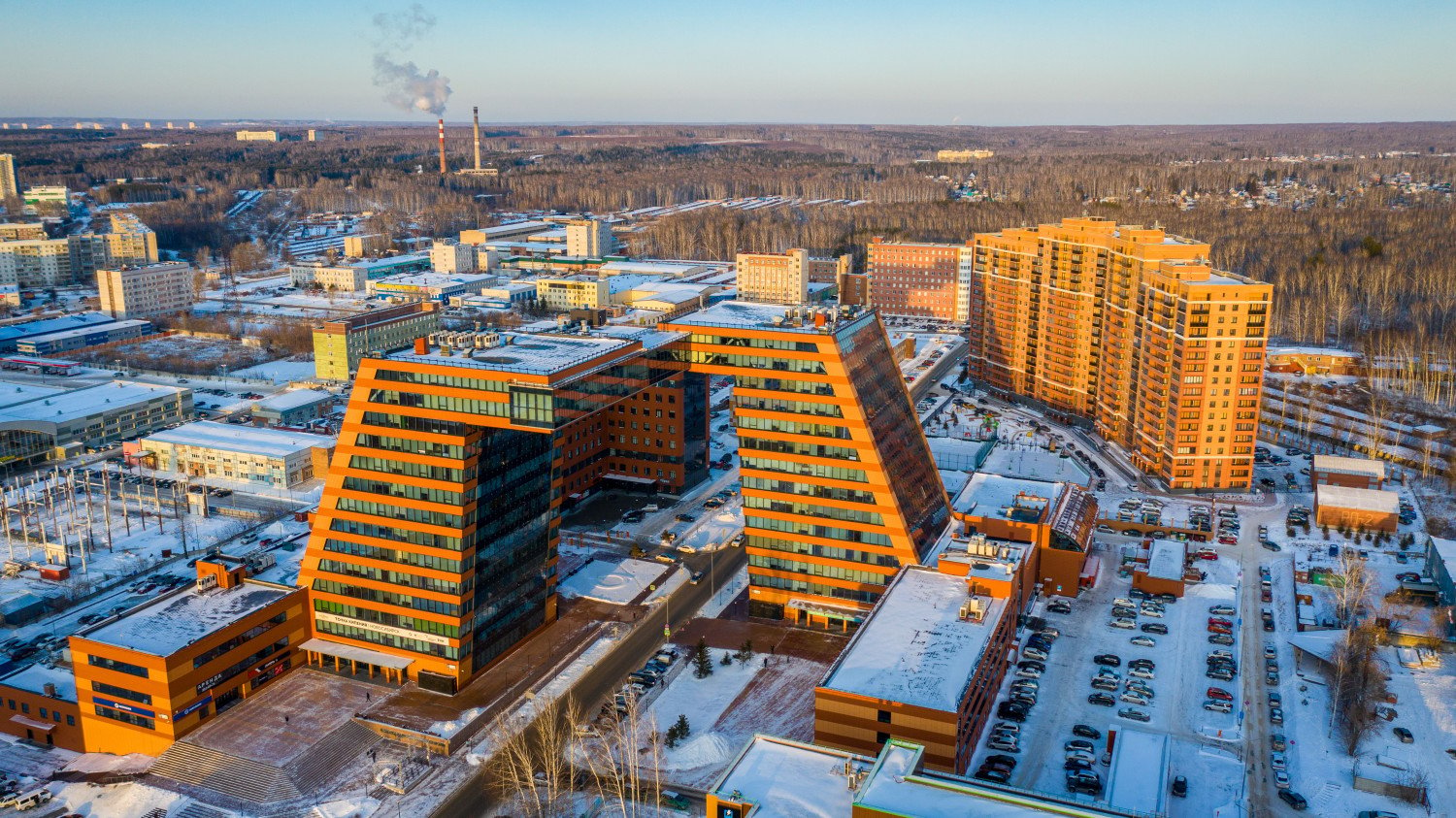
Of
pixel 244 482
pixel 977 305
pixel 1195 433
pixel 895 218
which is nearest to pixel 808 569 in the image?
pixel 1195 433

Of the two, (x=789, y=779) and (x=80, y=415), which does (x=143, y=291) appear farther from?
(x=789, y=779)

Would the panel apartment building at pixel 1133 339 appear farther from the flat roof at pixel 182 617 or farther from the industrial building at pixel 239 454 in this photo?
the industrial building at pixel 239 454

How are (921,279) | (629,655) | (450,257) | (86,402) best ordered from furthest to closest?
(450,257) → (921,279) → (86,402) → (629,655)

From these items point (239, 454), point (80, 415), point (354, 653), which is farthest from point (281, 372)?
point (354, 653)

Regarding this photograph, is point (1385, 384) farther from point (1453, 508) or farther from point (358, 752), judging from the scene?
point (358, 752)

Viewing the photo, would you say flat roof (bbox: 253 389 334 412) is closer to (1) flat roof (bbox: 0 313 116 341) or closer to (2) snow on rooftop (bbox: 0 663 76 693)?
(2) snow on rooftop (bbox: 0 663 76 693)

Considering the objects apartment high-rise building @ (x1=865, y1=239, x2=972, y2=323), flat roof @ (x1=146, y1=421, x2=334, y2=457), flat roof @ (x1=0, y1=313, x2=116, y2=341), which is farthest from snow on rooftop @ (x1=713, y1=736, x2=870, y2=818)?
flat roof @ (x1=0, y1=313, x2=116, y2=341)
